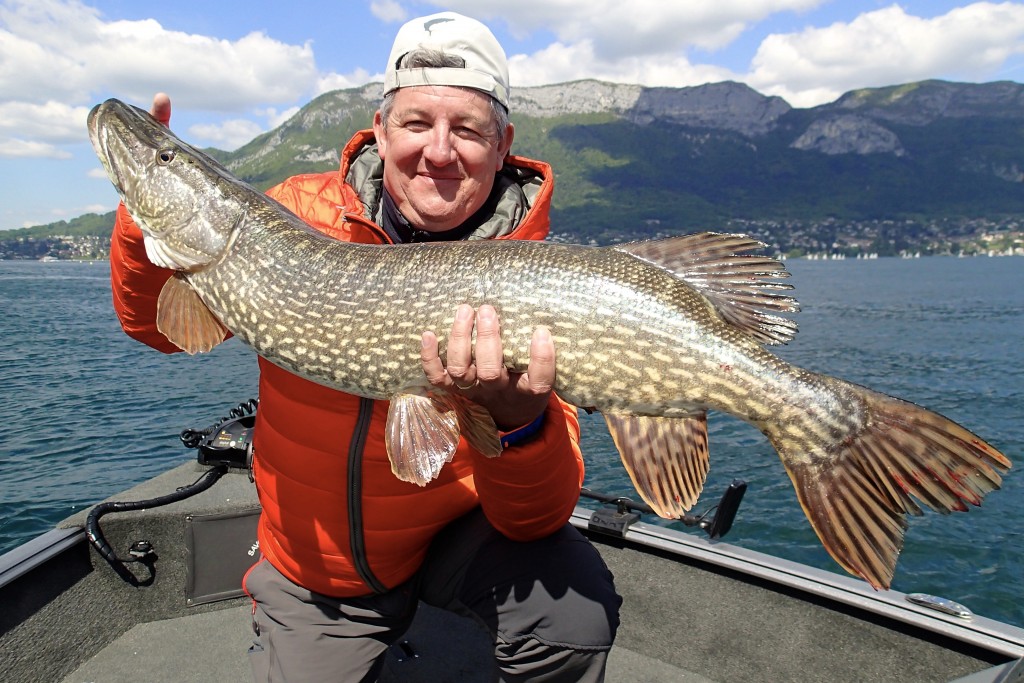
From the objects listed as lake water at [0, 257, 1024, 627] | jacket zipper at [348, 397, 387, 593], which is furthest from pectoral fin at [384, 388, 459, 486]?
lake water at [0, 257, 1024, 627]

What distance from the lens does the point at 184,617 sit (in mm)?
4180

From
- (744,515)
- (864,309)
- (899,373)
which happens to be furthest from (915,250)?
(744,515)

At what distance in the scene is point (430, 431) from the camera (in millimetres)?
2391

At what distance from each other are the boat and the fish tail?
165 cm

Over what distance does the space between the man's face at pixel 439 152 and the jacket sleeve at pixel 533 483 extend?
1000 mm

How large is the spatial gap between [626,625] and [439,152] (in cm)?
308

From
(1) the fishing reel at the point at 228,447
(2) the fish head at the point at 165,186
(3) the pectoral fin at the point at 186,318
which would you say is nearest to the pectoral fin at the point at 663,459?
(3) the pectoral fin at the point at 186,318

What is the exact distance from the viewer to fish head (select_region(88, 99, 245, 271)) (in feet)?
8.86

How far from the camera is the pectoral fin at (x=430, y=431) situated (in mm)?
2344

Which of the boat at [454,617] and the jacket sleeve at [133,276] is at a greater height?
the jacket sleeve at [133,276]

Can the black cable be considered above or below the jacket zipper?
below

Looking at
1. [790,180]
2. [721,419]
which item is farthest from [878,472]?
[790,180]

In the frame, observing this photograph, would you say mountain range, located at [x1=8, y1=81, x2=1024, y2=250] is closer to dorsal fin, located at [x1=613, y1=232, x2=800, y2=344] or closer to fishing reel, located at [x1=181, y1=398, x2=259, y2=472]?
fishing reel, located at [x1=181, y1=398, x2=259, y2=472]

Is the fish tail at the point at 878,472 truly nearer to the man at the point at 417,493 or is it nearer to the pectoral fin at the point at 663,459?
the pectoral fin at the point at 663,459
